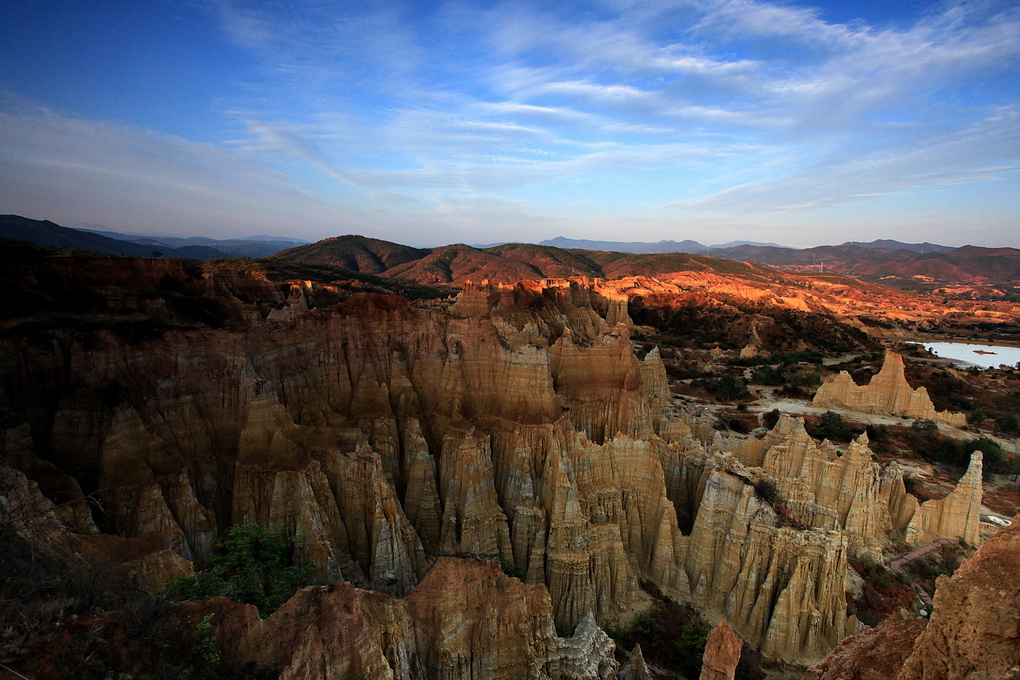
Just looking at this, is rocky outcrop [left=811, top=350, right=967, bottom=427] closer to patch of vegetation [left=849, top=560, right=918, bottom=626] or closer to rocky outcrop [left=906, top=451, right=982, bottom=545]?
rocky outcrop [left=906, top=451, right=982, bottom=545]

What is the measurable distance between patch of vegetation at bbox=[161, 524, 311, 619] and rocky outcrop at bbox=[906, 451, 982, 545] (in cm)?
2968

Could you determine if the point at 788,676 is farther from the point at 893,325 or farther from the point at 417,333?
the point at 893,325

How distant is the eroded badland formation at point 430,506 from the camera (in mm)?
7902

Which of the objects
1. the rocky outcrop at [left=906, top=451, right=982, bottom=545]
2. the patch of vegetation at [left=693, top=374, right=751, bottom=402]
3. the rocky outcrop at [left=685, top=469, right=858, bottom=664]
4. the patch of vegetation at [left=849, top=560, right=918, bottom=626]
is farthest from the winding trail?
the patch of vegetation at [left=693, top=374, right=751, bottom=402]

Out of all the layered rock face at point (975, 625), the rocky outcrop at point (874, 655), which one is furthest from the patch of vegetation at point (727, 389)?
the layered rock face at point (975, 625)

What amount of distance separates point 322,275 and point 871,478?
105 metres

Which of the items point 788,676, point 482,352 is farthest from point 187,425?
point 788,676

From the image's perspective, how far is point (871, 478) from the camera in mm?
24031

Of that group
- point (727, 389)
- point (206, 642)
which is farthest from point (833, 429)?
point (206, 642)

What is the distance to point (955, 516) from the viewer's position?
84.4ft

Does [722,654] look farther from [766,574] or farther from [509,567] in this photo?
[766,574]

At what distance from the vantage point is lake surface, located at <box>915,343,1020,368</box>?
297 ft

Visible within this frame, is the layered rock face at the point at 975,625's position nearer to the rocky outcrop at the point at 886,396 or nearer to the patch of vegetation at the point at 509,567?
the patch of vegetation at the point at 509,567

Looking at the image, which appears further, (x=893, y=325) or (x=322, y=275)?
(x=893, y=325)
